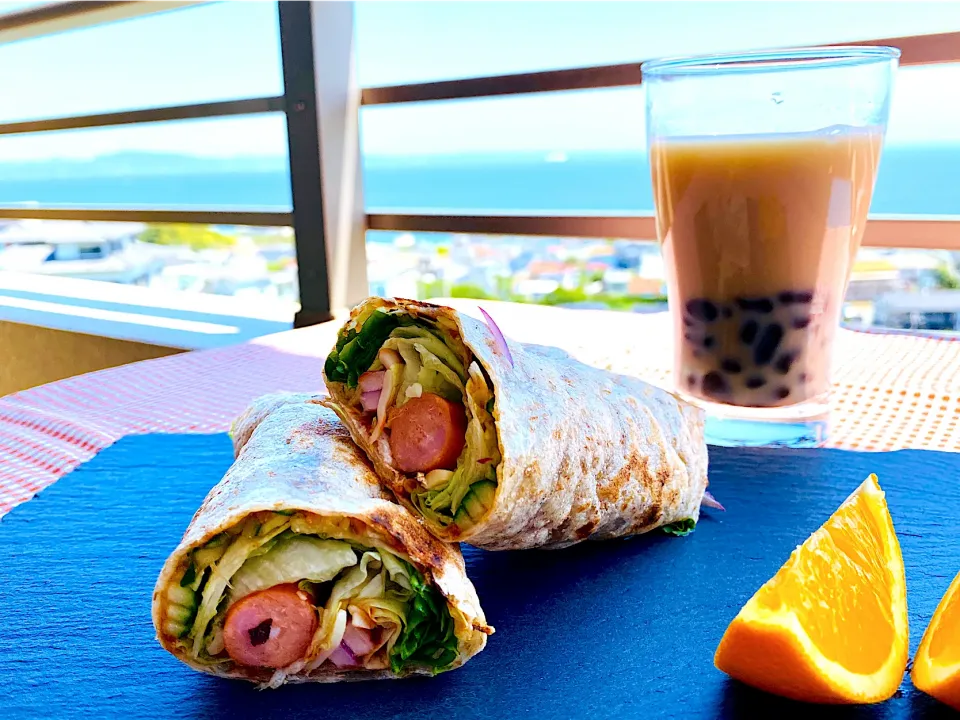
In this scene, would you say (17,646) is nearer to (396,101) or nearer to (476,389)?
(476,389)

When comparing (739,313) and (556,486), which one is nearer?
(556,486)

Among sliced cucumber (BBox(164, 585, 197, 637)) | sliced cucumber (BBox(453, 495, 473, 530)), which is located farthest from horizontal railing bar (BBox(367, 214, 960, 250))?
sliced cucumber (BBox(164, 585, 197, 637))

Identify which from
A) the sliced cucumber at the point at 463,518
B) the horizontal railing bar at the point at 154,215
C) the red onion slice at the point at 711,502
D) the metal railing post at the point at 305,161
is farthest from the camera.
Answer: the horizontal railing bar at the point at 154,215

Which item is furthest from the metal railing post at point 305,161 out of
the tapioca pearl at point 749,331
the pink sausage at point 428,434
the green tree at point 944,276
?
the green tree at point 944,276

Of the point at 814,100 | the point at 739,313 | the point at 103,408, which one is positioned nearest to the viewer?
the point at 814,100

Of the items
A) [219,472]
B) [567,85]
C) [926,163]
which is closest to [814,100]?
[219,472]

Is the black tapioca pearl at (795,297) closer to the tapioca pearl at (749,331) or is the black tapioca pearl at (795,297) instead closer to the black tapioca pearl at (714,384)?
the tapioca pearl at (749,331)

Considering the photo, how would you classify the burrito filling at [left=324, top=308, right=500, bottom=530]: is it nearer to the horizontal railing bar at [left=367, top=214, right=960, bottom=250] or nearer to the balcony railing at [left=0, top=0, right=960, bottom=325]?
the horizontal railing bar at [left=367, top=214, right=960, bottom=250]

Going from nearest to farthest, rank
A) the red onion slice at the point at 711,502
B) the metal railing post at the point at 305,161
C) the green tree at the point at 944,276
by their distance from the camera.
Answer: the red onion slice at the point at 711,502 < the metal railing post at the point at 305,161 < the green tree at the point at 944,276
